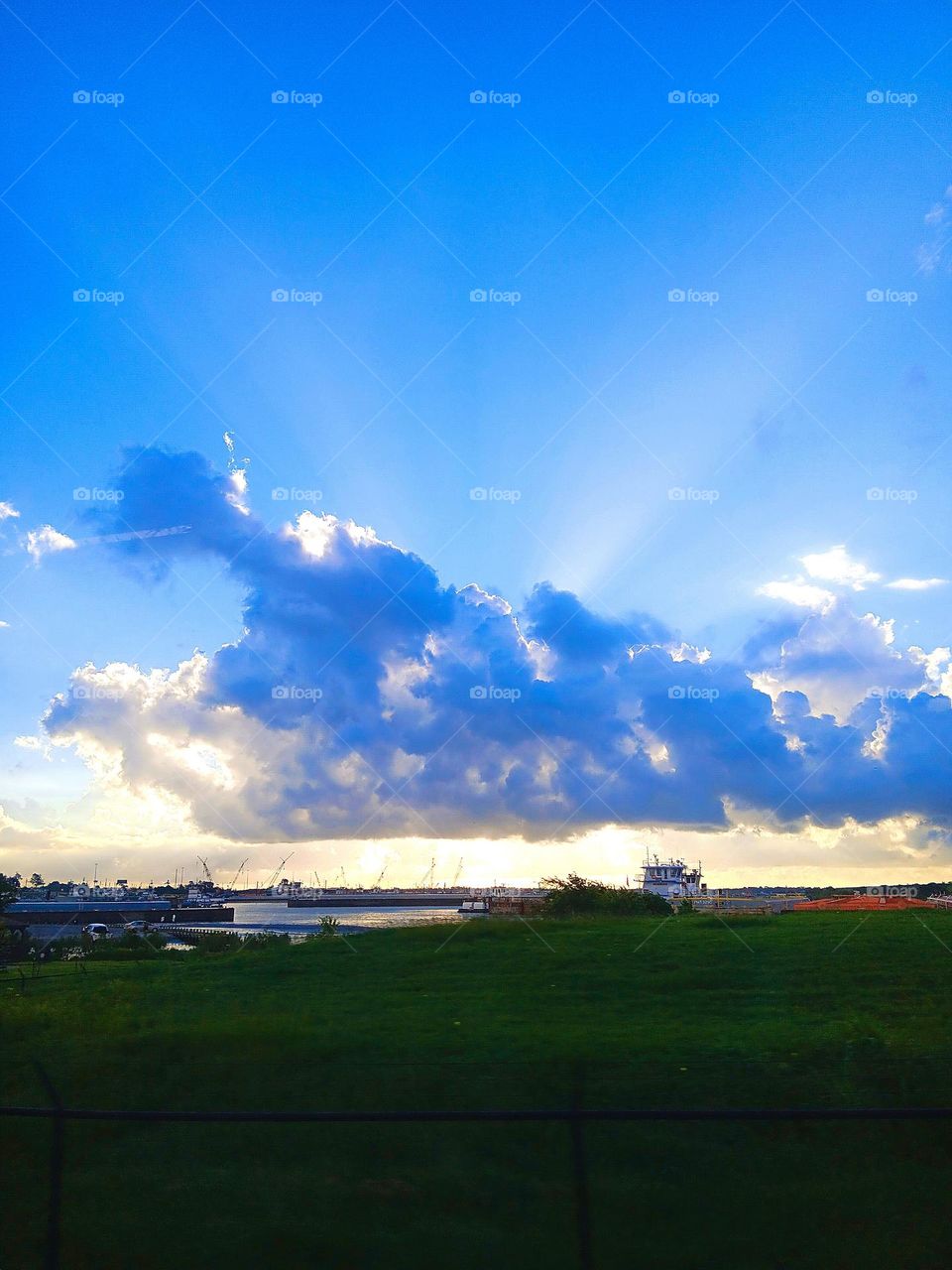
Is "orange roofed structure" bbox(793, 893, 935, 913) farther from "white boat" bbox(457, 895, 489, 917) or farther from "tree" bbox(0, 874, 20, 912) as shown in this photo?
"tree" bbox(0, 874, 20, 912)

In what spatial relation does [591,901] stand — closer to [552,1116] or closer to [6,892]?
[552,1116]

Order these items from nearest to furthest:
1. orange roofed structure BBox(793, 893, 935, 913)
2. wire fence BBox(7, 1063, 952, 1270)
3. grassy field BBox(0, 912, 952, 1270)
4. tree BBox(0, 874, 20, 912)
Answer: wire fence BBox(7, 1063, 952, 1270)
grassy field BBox(0, 912, 952, 1270)
orange roofed structure BBox(793, 893, 935, 913)
tree BBox(0, 874, 20, 912)

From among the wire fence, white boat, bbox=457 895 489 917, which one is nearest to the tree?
white boat, bbox=457 895 489 917

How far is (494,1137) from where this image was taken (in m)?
11.0

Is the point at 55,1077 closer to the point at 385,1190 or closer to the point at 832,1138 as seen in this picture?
the point at 385,1190

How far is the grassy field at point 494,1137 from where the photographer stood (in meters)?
8.92

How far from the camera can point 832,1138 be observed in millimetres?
11133

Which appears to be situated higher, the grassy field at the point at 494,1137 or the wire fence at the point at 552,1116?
the wire fence at the point at 552,1116

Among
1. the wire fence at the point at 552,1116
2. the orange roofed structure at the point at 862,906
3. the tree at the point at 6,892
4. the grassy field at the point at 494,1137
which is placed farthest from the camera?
the tree at the point at 6,892

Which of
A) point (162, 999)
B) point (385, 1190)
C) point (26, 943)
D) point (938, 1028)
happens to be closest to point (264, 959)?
point (162, 999)

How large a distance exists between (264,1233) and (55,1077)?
5.88 meters

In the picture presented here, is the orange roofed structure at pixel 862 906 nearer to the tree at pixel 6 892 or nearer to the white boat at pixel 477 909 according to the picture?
the white boat at pixel 477 909

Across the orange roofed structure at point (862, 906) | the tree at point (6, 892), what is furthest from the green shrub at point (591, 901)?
the tree at point (6, 892)

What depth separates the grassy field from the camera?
8922 mm
